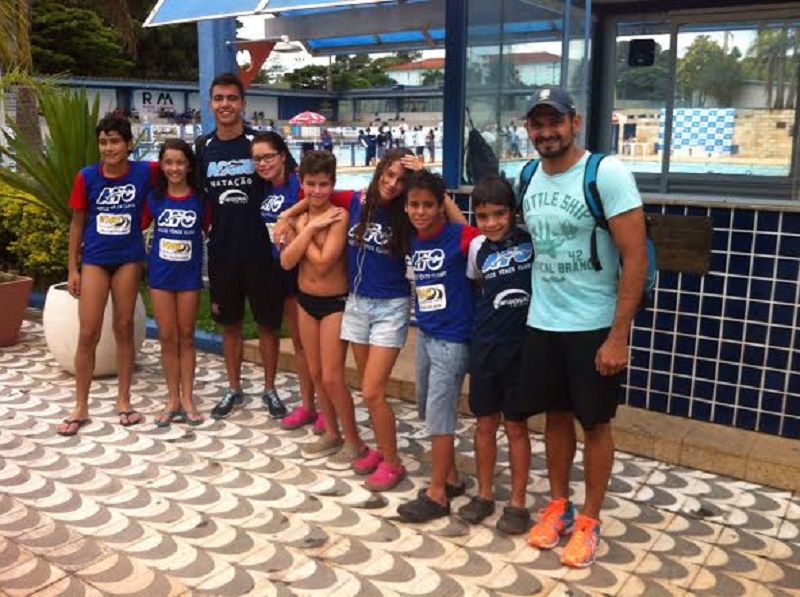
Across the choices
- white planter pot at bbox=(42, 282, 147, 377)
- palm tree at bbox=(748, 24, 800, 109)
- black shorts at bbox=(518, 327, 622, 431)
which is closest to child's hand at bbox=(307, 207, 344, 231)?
black shorts at bbox=(518, 327, 622, 431)

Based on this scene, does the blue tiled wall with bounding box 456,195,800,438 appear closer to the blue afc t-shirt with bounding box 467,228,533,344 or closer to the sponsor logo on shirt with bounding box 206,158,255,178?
the blue afc t-shirt with bounding box 467,228,533,344

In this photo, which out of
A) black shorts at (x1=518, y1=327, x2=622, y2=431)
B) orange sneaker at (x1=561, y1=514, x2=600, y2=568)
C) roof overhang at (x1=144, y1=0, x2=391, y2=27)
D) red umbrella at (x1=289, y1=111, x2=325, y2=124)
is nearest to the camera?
black shorts at (x1=518, y1=327, x2=622, y2=431)

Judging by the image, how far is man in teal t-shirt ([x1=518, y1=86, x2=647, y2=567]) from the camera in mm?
2738

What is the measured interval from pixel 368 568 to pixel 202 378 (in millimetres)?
2678

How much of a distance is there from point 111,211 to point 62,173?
152 centimetres

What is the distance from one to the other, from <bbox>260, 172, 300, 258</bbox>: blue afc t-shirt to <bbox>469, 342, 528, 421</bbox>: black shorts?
1425mm

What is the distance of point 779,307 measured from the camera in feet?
12.6

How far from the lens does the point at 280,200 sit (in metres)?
4.20

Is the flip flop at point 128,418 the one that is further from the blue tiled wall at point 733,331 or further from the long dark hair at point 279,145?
the blue tiled wall at point 733,331

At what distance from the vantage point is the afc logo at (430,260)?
3.32 m

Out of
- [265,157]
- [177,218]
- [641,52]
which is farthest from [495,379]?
[641,52]

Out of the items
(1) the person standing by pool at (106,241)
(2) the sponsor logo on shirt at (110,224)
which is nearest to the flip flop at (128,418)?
(1) the person standing by pool at (106,241)

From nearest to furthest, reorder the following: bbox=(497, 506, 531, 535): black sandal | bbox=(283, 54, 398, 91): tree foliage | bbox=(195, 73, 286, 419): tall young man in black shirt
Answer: bbox=(497, 506, 531, 535): black sandal → bbox=(195, 73, 286, 419): tall young man in black shirt → bbox=(283, 54, 398, 91): tree foliage

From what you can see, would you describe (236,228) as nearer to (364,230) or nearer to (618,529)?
(364,230)
